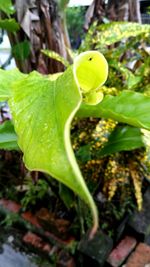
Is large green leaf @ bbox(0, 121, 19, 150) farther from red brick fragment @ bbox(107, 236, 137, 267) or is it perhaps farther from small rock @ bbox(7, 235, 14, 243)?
small rock @ bbox(7, 235, 14, 243)

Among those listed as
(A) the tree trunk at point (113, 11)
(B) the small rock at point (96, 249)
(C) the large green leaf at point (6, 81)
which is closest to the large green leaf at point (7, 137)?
(C) the large green leaf at point (6, 81)

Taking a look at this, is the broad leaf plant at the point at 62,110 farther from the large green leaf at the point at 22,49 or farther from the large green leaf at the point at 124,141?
the large green leaf at the point at 22,49

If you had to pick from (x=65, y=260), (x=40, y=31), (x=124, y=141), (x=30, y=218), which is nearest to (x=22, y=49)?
(x=40, y=31)

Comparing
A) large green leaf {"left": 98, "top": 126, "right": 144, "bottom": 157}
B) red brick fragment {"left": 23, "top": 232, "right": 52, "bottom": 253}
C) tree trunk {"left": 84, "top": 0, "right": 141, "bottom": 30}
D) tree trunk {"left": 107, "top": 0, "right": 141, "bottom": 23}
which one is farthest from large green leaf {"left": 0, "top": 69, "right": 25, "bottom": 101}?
tree trunk {"left": 107, "top": 0, "right": 141, "bottom": 23}

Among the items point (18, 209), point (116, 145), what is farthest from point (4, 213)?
point (116, 145)

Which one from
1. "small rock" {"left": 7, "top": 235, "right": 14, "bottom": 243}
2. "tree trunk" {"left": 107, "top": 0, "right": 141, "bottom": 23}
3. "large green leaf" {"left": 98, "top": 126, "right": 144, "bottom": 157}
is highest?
"tree trunk" {"left": 107, "top": 0, "right": 141, "bottom": 23}

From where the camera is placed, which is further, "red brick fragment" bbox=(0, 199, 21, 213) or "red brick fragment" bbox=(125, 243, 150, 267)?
"red brick fragment" bbox=(0, 199, 21, 213)

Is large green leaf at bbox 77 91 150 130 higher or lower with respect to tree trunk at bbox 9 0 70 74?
higher

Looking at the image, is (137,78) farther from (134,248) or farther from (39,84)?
(39,84)
